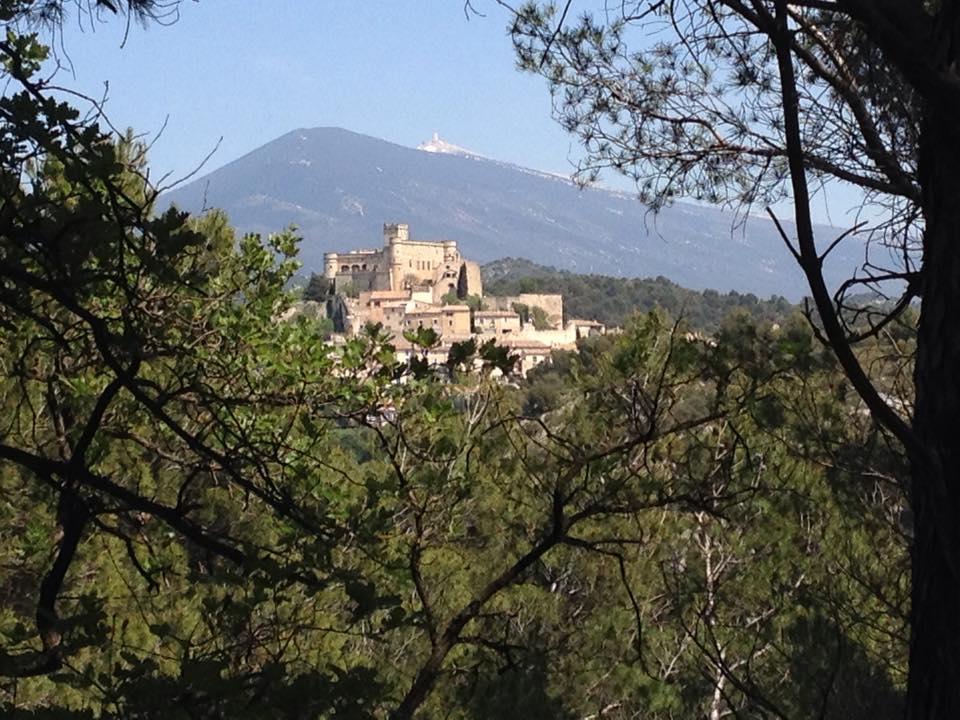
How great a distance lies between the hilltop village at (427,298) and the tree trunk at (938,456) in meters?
46.3

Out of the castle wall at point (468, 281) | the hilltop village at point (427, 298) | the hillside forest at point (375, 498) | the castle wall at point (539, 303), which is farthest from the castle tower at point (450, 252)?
the hillside forest at point (375, 498)

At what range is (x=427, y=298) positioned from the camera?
210 feet

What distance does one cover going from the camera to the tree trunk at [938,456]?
1.37m

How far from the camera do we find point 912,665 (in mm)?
1444

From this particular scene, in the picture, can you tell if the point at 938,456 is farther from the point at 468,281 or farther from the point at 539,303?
the point at 468,281

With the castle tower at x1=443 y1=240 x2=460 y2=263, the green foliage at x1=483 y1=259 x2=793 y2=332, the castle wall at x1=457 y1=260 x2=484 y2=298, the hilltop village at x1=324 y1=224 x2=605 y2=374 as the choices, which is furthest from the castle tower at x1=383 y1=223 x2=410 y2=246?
the green foliage at x1=483 y1=259 x2=793 y2=332

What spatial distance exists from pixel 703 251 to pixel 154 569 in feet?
558

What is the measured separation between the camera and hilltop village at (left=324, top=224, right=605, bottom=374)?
5391cm

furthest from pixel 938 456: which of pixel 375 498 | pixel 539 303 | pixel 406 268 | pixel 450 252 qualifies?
pixel 450 252

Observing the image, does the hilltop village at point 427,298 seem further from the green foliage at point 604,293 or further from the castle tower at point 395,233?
the green foliage at point 604,293

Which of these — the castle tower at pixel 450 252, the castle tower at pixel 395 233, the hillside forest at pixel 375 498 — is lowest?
the hillside forest at pixel 375 498

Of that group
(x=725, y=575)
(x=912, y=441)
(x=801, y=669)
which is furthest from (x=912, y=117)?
(x=725, y=575)

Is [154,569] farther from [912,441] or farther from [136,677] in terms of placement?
[912,441]

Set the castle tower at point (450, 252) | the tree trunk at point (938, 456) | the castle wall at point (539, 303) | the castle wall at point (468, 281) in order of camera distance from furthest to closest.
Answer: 1. the castle tower at point (450, 252)
2. the castle wall at point (468, 281)
3. the castle wall at point (539, 303)
4. the tree trunk at point (938, 456)
